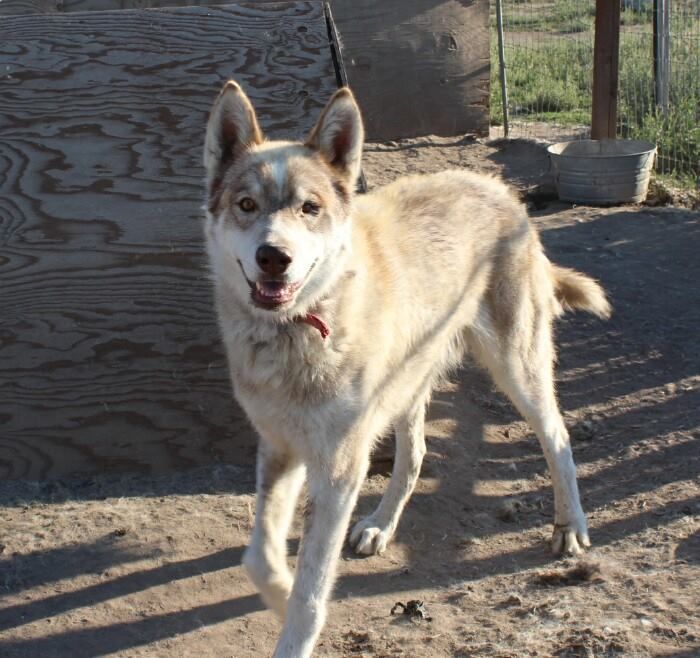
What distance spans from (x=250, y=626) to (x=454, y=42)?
786 cm

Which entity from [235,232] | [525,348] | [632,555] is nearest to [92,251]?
[235,232]

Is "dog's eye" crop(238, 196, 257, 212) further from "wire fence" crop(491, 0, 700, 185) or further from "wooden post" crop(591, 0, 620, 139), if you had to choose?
"wire fence" crop(491, 0, 700, 185)

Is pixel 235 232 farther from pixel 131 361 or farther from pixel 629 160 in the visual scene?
pixel 629 160

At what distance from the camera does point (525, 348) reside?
169 inches

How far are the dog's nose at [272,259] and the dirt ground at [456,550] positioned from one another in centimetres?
140

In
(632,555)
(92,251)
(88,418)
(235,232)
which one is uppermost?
(235,232)

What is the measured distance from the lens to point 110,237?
14.7 ft

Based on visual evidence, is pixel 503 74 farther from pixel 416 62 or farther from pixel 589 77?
pixel 589 77

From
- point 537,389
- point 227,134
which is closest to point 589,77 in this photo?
point 537,389

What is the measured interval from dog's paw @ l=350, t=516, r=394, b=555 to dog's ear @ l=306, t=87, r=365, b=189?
5.09ft

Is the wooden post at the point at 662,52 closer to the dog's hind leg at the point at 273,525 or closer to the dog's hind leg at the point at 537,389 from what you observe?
the dog's hind leg at the point at 537,389

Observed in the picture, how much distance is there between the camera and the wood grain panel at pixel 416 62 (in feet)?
32.8

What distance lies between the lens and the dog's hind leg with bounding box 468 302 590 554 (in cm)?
423

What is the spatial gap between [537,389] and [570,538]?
0.66 metres
